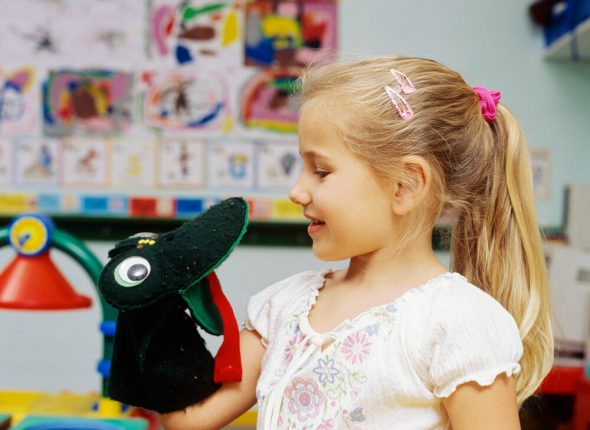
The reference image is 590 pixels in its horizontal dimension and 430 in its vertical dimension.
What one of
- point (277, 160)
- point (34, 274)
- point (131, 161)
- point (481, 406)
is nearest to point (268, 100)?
point (277, 160)

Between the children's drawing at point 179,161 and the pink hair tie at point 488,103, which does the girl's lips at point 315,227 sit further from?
the children's drawing at point 179,161

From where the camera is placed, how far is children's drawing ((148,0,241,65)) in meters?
1.75

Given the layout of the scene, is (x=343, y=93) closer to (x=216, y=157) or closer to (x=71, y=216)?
(x=216, y=157)

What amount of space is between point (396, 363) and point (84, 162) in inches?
51.3

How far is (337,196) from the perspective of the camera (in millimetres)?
686

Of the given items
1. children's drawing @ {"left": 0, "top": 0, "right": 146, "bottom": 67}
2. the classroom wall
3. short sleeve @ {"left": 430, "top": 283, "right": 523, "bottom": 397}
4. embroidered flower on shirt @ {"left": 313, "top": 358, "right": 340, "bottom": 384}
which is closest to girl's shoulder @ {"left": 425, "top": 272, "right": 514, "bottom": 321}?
short sleeve @ {"left": 430, "top": 283, "right": 523, "bottom": 397}

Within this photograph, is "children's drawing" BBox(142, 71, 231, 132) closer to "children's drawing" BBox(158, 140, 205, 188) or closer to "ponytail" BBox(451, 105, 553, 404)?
"children's drawing" BBox(158, 140, 205, 188)

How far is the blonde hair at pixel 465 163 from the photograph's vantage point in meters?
0.69

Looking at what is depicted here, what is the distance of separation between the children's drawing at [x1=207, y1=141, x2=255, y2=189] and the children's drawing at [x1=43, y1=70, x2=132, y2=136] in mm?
238

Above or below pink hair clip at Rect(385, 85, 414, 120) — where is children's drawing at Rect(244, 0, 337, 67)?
above

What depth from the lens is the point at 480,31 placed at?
179 cm

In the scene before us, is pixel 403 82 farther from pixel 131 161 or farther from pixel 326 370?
pixel 131 161

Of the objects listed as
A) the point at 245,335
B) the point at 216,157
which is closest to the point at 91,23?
the point at 216,157

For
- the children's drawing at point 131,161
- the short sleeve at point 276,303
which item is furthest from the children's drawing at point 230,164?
the short sleeve at point 276,303
